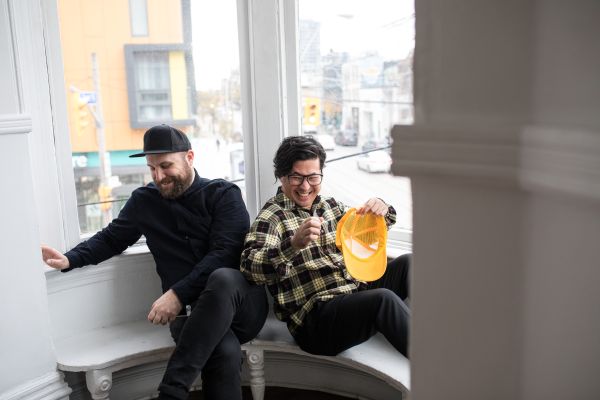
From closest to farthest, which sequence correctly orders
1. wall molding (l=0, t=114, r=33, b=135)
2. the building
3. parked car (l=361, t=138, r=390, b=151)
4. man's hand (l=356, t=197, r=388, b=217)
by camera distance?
wall molding (l=0, t=114, r=33, b=135)
man's hand (l=356, t=197, r=388, b=217)
the building
parked car (l=361, t=138, r=390, b=151)

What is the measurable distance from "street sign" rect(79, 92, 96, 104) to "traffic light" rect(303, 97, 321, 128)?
924mm

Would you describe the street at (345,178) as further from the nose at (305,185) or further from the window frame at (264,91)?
the nose at (305,185)

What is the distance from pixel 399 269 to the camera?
2.36 metres

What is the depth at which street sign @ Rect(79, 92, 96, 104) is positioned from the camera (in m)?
2.58

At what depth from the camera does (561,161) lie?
57 cm

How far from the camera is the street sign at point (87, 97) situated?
2.58 metres

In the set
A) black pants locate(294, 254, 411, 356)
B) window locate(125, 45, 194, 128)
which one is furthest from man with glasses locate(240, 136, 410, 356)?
window locate(125, 45, 194, 128)

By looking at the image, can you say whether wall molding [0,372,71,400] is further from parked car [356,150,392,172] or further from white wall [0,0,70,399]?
parked car [356,150,392,172]

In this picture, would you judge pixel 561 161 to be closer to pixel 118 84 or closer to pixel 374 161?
pixel 374 161

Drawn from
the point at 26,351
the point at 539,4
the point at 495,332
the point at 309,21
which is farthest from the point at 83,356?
the point at 539,4

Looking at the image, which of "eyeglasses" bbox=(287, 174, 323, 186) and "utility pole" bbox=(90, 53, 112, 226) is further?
"utility pole" bbox=(90, 53, 112, 226)

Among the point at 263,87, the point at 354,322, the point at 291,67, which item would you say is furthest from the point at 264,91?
the point at 354,322

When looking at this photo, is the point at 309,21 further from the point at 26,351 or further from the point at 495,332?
the point at 495,332

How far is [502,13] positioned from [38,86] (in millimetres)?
2175
